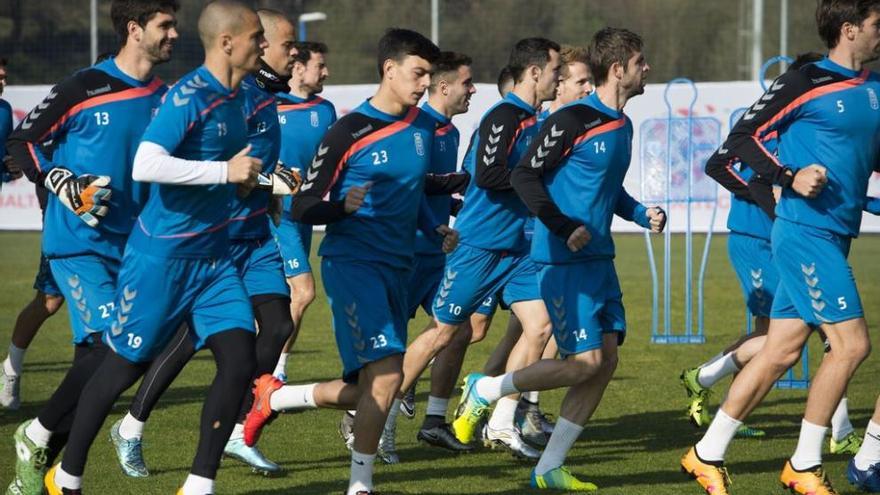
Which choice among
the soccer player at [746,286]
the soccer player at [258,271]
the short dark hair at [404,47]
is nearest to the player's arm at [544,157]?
the short dark hair at [404,47]

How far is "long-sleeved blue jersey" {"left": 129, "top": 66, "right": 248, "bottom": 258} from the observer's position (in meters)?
6.20

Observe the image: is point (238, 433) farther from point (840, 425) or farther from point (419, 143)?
point (840, 425)

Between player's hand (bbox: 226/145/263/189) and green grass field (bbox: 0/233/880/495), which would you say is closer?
player's hand (bbox: 226/145/263/189)

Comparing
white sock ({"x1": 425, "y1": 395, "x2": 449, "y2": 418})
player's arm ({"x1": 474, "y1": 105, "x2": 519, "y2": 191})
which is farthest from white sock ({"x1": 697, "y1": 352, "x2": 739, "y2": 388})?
player's arm ({"x1": 474, "y1": 105, "x2": 519, "y2": 191})

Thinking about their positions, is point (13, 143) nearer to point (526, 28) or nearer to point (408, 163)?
point (408, 163)

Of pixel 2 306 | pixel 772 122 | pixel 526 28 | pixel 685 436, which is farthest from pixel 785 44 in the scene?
pixel 772 122

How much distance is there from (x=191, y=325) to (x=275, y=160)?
1.51m

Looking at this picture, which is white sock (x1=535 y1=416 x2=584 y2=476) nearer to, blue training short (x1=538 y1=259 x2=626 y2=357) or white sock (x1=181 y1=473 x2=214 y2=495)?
blue training short (x1=538 y1=259 x2=626 y2=357)

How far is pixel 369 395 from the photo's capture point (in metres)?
6.78

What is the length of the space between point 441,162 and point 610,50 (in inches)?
80.2

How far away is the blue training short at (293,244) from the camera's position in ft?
33.2

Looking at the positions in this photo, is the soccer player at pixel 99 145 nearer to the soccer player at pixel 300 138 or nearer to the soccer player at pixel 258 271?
the soccer player at pixel 258 271

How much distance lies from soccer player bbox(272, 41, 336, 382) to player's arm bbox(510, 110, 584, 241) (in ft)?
9.86

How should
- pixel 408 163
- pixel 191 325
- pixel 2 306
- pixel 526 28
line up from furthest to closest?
1. pixel 526 28
2. pixel 2 306
3. pixel 408 163
4. pixel 191 325
